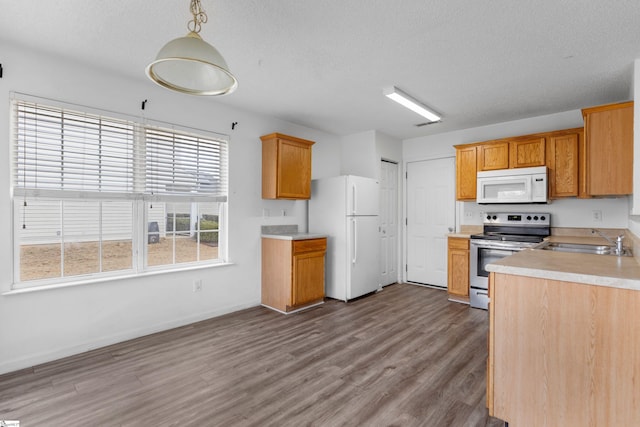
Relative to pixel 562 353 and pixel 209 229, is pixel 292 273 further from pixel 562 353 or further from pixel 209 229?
pixel 562 353

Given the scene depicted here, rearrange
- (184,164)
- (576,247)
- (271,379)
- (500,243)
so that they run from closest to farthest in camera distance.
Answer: (271,379)
(576,247)
(184,164)
(500,243)

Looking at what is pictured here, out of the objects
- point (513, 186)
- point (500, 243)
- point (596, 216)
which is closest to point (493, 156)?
point (513, 186)

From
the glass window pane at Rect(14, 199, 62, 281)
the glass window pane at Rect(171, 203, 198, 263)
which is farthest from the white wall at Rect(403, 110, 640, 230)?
the glass window pane at Rect(14, 199, 62, 281)

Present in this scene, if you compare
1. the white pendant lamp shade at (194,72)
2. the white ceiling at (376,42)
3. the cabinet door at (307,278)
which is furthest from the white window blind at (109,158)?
the white pendant lamp shade at (194,72)

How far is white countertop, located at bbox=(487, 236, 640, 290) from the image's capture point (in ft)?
5.02

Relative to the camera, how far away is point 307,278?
4.12m

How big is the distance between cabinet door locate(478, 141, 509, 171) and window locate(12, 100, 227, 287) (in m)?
3.56

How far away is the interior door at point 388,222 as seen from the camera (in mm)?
5328

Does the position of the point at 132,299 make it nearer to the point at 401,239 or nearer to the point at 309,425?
the point at 309,425

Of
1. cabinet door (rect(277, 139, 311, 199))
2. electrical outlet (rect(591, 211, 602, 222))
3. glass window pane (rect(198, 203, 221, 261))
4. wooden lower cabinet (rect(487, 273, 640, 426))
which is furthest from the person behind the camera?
cabinet door (rect(277, 139, 311, 199))

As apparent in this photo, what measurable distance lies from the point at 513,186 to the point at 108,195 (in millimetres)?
4783

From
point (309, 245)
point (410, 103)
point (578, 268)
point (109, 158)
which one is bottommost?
point (309, 245)

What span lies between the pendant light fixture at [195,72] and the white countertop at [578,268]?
1.90 m

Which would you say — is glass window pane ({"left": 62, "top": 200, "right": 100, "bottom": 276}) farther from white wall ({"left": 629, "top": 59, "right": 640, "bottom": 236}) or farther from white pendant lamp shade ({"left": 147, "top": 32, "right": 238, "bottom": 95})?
white wall ({"left": 629, "top": 59, "right": 640, "bottom": 236})
